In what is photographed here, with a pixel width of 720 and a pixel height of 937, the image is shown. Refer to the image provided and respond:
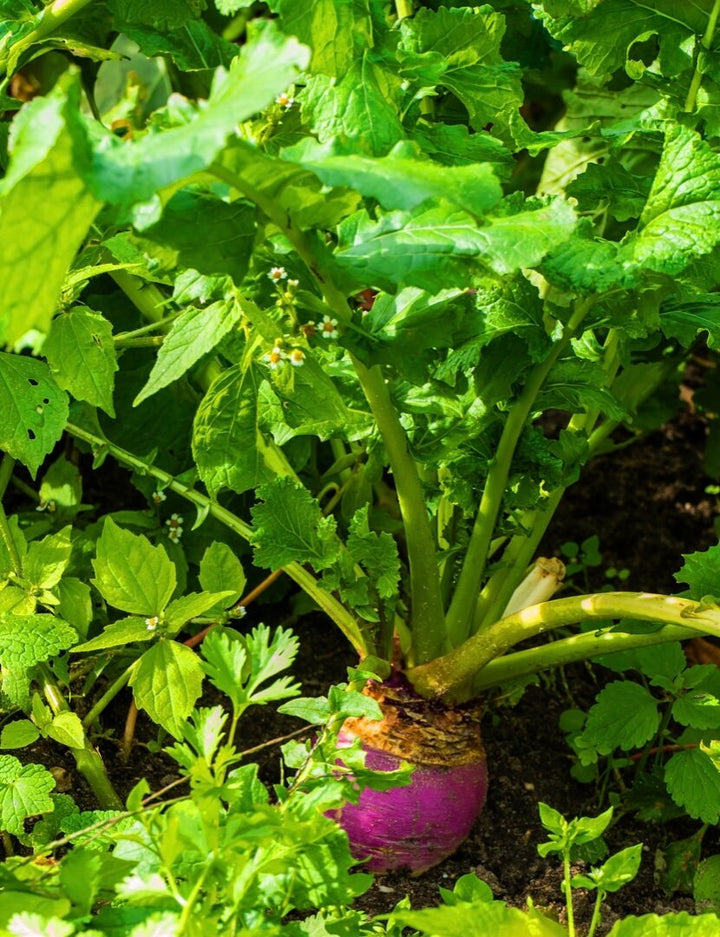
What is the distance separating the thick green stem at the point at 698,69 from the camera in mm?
1247

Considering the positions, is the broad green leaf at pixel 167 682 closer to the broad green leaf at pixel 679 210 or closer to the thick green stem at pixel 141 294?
the thick green stem at pixel 141 294

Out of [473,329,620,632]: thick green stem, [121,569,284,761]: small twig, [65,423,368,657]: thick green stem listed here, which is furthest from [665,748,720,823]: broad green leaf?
[121,569,284,761]: small twig

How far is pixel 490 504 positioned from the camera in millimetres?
1277

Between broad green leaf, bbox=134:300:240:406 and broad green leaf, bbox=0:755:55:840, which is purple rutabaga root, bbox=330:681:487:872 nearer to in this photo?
broad green leaf, bbox=0:755:55:840

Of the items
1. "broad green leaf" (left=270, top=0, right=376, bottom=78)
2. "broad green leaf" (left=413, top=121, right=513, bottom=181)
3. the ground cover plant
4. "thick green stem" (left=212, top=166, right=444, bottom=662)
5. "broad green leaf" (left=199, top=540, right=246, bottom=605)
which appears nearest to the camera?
the ground cover plant

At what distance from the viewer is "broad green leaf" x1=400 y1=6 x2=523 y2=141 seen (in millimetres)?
1180

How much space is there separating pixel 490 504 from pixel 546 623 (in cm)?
15

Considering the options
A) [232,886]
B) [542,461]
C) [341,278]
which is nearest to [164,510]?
[542,461]

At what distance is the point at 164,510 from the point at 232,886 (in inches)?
34.7

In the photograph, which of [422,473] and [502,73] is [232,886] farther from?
[502,73]

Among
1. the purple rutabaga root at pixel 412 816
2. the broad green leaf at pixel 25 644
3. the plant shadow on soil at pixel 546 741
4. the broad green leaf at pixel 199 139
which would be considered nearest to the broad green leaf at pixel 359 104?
the broad green leaf at pixel 199 139

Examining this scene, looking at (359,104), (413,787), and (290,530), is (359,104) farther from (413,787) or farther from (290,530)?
(413,787)

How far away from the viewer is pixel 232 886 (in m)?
0.78

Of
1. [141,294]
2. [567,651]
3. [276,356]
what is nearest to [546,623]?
[567,651]
